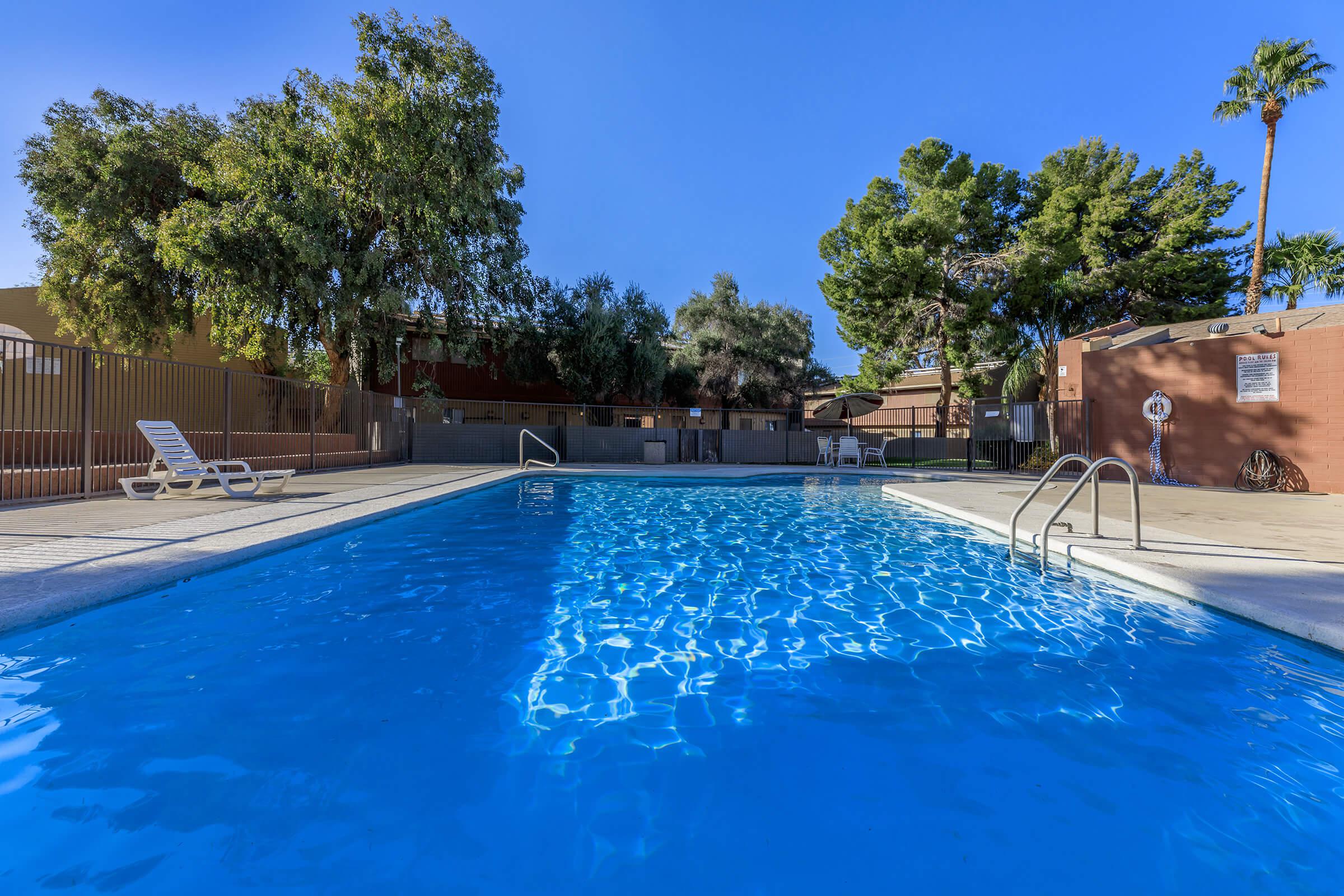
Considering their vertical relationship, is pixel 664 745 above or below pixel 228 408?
below

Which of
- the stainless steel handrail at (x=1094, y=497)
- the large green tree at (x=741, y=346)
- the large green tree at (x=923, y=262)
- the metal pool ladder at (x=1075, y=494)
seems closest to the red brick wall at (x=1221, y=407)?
the large green tree at (x=923, y=262)

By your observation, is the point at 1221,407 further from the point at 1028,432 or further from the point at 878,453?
the point at 878,453

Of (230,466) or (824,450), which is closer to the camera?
(230,466)

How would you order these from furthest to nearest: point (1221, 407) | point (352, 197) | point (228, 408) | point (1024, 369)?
point (1024, 369)
point (352, 197)
point (1221, 407)
point (228, 408)

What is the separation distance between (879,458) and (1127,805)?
18602 millimetres

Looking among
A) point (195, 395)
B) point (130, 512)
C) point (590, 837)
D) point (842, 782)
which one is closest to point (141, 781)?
point (590, 837)

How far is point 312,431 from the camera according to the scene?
1192 cm

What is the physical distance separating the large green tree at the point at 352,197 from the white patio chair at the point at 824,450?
11690 millimetres

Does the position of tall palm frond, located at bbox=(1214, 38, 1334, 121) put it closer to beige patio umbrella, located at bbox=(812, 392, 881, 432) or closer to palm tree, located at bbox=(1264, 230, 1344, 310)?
palm tree, located at bbox=(1264, 230, 1344, 310)

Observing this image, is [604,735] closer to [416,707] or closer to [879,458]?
[416,707]

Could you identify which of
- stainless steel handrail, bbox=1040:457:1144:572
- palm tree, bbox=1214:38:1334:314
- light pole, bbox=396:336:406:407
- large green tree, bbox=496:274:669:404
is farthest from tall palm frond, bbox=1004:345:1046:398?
light pole, bbox=396:336:406:407

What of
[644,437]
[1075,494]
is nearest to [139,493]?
[1075,494]

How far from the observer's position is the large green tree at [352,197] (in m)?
13.1

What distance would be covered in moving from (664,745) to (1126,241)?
27799mm
